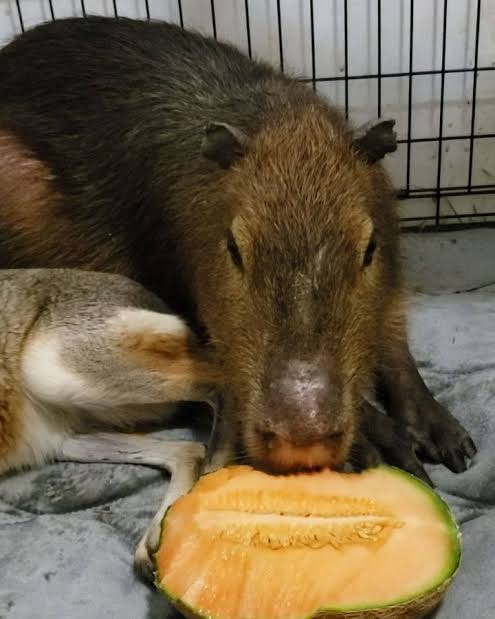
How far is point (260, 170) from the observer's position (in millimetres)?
2156

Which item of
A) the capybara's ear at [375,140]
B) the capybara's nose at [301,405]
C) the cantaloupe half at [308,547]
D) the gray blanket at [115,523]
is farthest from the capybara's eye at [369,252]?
the gray blanket at [115,523]

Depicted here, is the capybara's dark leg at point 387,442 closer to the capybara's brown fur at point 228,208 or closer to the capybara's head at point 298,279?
the capybara's brown fur at point 228,208

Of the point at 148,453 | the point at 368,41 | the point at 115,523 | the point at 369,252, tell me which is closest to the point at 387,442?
the point at 369,252

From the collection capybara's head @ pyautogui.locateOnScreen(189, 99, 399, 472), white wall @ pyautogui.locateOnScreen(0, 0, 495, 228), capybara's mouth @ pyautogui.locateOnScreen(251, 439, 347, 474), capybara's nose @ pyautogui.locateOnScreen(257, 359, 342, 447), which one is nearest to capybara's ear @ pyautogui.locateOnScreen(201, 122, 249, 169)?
capybara's head @ pyautogui.locateOnScreen(189, 99, 399, 472)

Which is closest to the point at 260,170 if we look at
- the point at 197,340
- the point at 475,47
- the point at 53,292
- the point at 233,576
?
the point at 197,340

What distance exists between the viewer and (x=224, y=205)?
2.26 m

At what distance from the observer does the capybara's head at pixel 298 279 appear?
1.73m

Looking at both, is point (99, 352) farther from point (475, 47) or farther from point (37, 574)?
point (475, 47)

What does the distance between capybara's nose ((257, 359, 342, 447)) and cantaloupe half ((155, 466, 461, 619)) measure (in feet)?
0.54

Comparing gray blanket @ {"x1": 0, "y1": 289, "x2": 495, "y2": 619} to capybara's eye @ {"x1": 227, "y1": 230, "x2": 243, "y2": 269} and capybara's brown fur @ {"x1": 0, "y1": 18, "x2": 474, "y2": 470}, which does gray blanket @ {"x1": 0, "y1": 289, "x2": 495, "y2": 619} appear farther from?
capybara's eye @ {"x1": 227, "y1": 230, "x2": 243, "y2": 269}

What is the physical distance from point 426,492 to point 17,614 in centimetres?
98

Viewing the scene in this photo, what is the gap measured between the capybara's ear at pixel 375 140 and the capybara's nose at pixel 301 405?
782 mm

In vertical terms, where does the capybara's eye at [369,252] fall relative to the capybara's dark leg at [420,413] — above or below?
above

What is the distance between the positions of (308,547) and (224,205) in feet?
3.27
